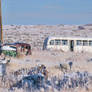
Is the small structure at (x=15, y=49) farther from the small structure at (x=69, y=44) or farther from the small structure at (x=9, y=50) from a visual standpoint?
the small structure at (x=69, y=44)

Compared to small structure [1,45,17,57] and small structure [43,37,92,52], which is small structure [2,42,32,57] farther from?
small structure [43,37,92,52]

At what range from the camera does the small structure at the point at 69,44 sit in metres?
36.5

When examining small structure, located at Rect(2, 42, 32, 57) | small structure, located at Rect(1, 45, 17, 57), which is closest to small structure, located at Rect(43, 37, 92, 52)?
small structure, located at Rect(2, 42, 32, 57)

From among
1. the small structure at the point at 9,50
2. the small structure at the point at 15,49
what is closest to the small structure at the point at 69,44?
the small structure at the point at 15,49

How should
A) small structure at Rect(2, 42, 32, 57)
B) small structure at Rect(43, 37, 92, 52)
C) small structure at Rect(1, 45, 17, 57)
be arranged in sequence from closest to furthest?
1. small structure at Rect(1, 45, 17, 57)
2. small structure at Rect(2, 42, 32, 57)
3. small structure at Rect(43, 37, 92, 52)

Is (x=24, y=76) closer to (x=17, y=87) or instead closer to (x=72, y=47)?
(x=17, y=87)

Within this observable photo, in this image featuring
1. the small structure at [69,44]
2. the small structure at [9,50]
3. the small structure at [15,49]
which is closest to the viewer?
the small structure at [9,50]

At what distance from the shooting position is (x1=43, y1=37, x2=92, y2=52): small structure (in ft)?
120

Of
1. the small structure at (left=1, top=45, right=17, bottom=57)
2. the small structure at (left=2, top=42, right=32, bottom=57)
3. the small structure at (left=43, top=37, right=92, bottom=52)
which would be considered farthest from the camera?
the small structure at (left=43, top=37, right=92, bottom=52)

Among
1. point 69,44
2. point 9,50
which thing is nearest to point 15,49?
point 9,50

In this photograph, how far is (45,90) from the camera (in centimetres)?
1470

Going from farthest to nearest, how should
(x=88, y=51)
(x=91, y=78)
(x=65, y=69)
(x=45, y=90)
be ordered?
1. (x=88, y=51)
2. (x=65, y=69)
3. (x=91, y=78)
4. (x=45, y=90)

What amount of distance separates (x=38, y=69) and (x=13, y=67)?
3510 mm

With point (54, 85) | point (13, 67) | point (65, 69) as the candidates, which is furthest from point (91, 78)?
point (13, 67)
